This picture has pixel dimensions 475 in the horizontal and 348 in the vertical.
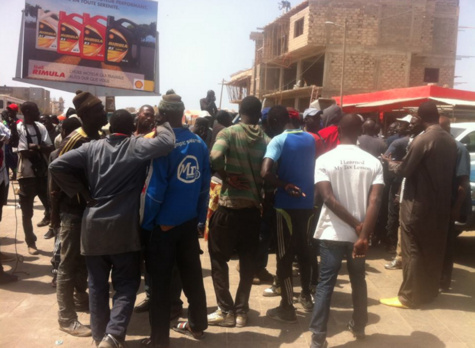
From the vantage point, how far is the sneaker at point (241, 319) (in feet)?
12.7

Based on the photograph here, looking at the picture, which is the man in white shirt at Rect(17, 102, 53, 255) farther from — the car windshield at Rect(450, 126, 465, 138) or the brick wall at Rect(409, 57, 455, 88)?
the brick wall at Rect(409, 57, 455, 88)

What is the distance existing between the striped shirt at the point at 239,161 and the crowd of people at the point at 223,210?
0.04 feet

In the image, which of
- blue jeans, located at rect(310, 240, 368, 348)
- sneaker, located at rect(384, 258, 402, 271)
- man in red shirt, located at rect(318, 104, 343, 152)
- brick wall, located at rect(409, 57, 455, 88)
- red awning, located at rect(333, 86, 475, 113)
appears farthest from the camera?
brick wall, located at rect(409, 57, 455, 88)

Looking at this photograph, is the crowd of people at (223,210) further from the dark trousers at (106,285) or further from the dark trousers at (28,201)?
the dark trousers at (28,201)

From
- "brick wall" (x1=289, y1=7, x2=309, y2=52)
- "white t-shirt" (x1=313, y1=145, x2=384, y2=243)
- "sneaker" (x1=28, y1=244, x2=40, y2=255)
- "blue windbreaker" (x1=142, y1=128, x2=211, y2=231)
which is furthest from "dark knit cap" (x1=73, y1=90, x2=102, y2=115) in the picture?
"brick wall" (x1=289, y1=7, x2=309, y2=52)

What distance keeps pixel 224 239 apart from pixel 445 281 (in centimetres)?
277

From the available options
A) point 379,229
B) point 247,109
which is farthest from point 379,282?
point 247,109

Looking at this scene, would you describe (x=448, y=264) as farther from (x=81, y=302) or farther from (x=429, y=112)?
(x=81, y=302)

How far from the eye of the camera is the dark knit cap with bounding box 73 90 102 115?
3682 mm

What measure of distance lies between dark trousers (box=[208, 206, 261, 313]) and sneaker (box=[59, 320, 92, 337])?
1.13m

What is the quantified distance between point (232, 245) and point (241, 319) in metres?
0.67

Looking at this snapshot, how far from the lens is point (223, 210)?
12.6ft

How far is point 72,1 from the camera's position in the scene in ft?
41.3

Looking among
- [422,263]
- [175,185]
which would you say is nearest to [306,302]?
[422,263]
